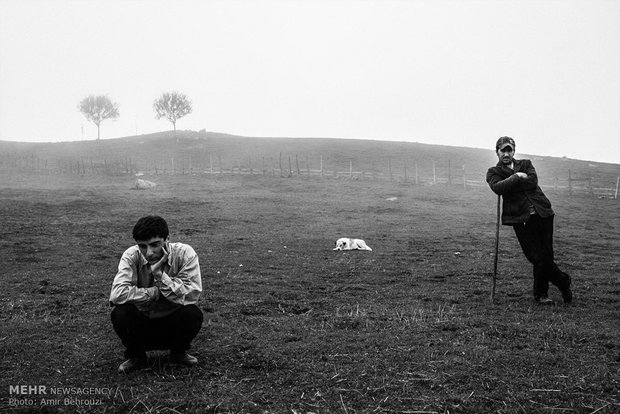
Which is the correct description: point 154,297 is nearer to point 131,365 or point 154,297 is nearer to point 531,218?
point 131,365

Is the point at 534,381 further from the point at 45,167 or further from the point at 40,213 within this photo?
the point at 45,167

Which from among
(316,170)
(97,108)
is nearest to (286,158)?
(316,170)

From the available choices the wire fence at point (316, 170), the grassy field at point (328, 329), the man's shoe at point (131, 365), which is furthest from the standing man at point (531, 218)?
the wire fence at point (316, 170)

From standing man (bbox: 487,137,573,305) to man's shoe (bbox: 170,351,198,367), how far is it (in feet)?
18.8

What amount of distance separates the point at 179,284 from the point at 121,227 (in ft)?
54.9

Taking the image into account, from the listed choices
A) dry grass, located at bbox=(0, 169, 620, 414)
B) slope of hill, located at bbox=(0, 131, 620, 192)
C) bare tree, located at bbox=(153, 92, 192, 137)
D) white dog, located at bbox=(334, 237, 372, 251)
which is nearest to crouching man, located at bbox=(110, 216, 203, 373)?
dry grass, located at bbox=(0, 169, 620, 414)

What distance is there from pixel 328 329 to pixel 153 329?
278 cm

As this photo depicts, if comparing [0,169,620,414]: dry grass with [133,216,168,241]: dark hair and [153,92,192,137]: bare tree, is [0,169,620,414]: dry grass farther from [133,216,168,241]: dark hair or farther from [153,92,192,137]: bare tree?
[153,92,192,137]: bare tree

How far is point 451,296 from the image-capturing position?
9.72 m

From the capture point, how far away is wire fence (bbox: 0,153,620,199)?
46406 mm

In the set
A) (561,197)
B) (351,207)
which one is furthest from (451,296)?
(561,197)

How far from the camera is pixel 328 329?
7.39 m

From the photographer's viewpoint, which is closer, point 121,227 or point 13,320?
point 13,320

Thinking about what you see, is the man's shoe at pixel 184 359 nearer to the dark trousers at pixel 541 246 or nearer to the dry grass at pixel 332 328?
the dry grass at pixel 332 328
